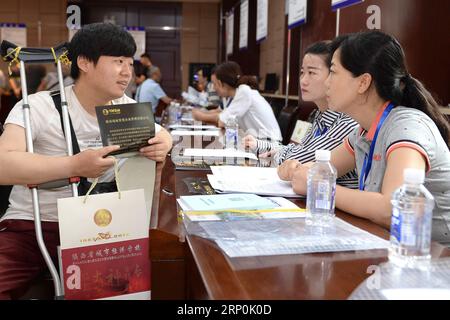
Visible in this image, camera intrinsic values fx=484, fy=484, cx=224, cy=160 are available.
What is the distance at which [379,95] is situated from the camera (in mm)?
1391

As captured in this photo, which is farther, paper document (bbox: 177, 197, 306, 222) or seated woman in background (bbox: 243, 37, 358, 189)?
seated woman in background (bbox: 243, 37, 358, 189)

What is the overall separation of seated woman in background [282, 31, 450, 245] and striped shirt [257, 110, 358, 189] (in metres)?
0.19

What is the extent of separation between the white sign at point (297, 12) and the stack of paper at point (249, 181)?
3.05 meters

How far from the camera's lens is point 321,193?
1.17m

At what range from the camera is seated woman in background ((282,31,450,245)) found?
117 cm

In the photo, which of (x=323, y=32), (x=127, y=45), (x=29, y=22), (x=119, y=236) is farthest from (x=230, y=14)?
(x=119, y=236)

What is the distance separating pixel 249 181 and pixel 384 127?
1.40ft

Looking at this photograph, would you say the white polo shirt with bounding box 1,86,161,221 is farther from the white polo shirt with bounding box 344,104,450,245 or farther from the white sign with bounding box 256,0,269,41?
the white sign with bounding box 256,0,269,41

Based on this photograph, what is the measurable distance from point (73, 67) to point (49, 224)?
55 cm

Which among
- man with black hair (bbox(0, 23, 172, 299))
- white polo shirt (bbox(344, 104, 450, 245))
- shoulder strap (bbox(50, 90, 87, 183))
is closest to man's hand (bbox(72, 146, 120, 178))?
man with black hair (bbox(0, 23, 172, 299))

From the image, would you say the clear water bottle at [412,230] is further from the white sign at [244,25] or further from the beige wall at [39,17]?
the beige wall at [39,17]

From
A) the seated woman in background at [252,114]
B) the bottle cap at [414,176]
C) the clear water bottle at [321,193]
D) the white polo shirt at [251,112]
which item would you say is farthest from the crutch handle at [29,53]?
the white polo shirt at [251,112]

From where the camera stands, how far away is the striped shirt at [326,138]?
169cm
